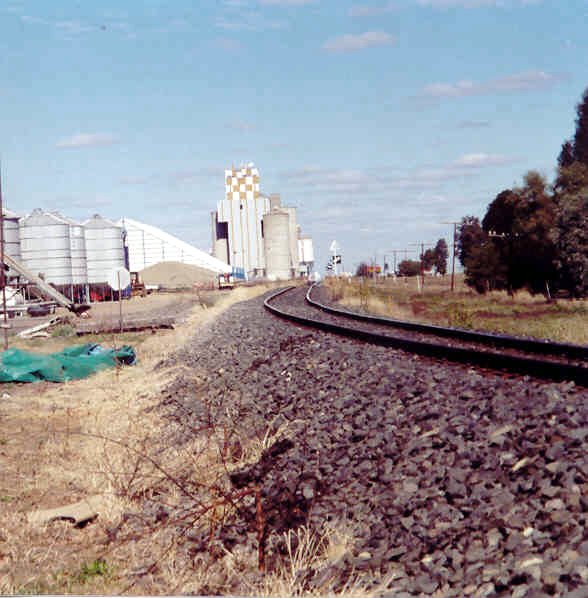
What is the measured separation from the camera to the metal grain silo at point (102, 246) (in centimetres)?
6744

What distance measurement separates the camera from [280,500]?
5105 mm

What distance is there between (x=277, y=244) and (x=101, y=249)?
52862mm

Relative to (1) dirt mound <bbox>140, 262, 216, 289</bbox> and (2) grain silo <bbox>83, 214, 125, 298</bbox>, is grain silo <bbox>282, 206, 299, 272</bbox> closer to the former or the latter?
(1) dirt mound <bbox>140, 262, 216, 289</bbox>

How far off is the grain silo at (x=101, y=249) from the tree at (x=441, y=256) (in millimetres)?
98498

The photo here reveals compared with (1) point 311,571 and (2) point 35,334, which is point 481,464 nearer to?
(1) point 311,571

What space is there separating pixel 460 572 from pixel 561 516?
53 centimetres

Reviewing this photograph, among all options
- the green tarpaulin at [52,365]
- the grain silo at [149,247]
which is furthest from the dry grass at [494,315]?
the grain silo at [149,247]

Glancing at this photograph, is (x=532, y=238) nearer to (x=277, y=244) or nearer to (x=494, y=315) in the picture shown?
(x=494, y=315)

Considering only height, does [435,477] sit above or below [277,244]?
below

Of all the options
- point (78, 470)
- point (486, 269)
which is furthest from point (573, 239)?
point (78, 470)

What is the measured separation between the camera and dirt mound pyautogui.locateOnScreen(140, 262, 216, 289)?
88000mm

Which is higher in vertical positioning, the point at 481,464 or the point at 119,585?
the point at 481,464

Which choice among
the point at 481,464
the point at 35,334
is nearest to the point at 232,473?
the point at 481,464

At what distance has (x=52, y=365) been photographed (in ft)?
48.7
